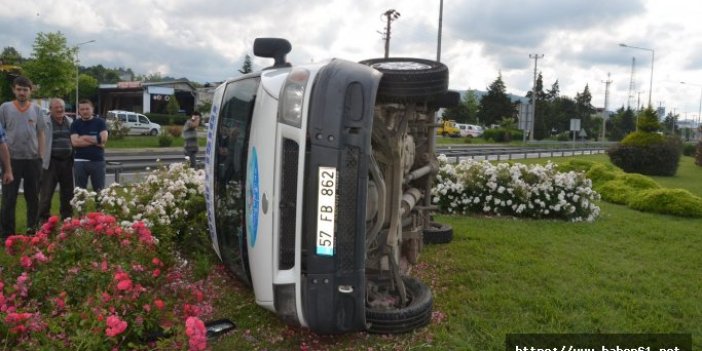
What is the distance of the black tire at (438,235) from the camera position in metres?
7.09

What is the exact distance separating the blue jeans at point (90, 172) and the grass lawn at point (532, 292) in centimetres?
296

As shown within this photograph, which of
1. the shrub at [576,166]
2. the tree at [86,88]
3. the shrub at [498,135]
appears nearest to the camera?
the shrub at [576,166]

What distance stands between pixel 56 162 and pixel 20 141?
61cm

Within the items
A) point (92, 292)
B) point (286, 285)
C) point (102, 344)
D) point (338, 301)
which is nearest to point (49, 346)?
point (102, 344)

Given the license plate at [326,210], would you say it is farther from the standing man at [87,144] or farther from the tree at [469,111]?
the tree at [469,111]

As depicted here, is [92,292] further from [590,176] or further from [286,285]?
[590,176]

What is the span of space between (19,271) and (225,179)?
5.36ft

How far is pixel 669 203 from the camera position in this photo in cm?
1080

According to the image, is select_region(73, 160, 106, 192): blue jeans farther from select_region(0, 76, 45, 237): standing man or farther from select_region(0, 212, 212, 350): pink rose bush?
select_region(0, 212, 212, 350): pink rose bush

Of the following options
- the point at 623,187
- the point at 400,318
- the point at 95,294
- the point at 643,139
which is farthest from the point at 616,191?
the point at 643,139

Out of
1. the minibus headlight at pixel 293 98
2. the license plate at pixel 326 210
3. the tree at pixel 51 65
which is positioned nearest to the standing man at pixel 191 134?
the minibus headlight at pixel 293 98

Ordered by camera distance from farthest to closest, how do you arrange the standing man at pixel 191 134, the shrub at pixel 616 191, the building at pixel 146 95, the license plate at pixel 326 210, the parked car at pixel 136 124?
the building at pixel 146 95 → the parked car at pixel 136 124 → the standing man at pixel 191 134 → the shrub at pixel 616 191 → the license plate at pixel 326 210

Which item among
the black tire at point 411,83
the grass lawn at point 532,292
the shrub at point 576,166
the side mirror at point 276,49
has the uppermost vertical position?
the side mirror at point 276,49

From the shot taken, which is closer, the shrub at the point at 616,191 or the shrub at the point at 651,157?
the shrub at the point at 616,191
